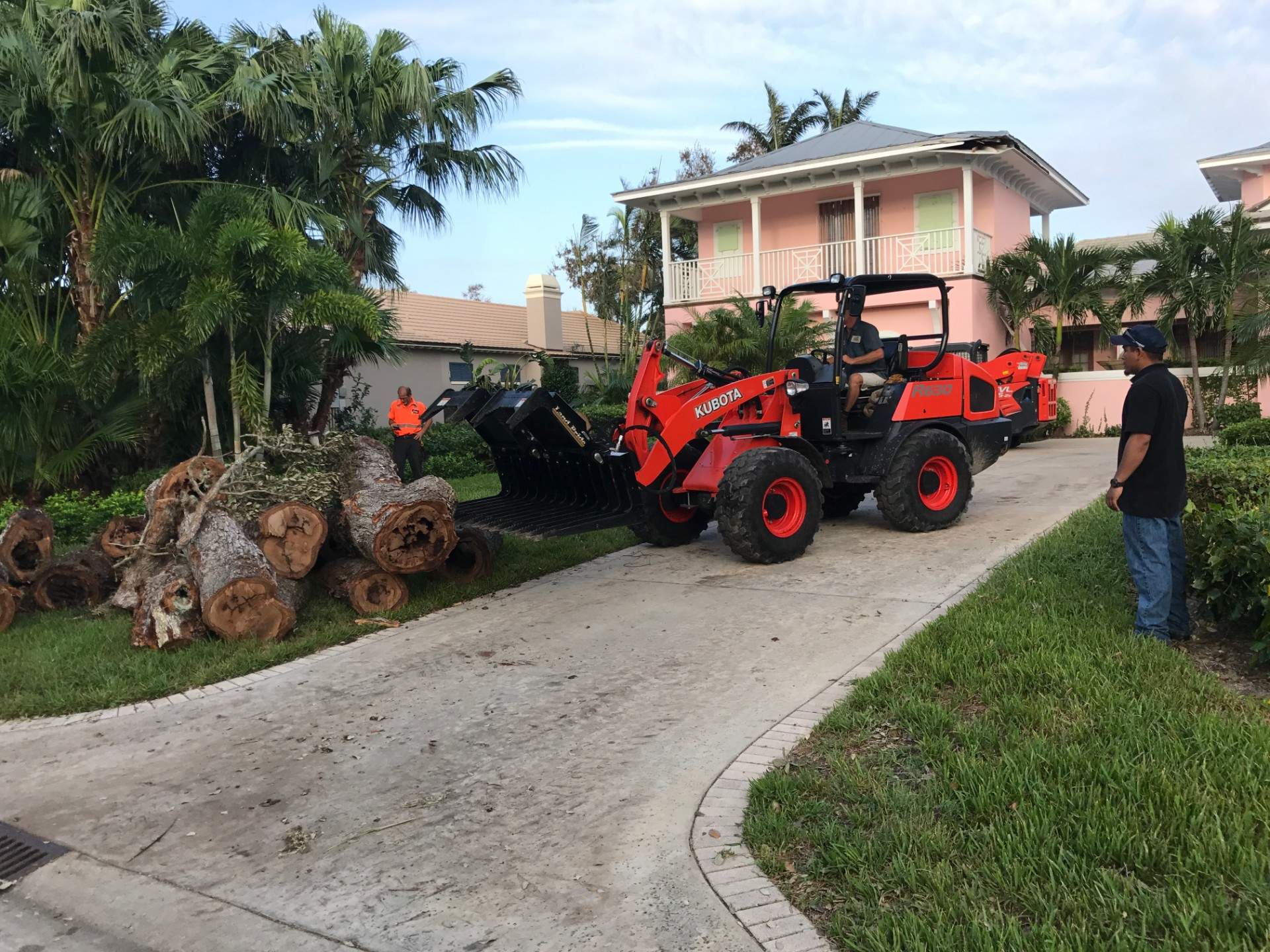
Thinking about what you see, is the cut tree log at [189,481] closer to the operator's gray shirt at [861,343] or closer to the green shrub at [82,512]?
the green shrub at [82,512]

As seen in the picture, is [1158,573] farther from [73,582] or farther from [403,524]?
[73,582]

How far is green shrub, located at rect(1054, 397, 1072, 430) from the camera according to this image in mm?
21531

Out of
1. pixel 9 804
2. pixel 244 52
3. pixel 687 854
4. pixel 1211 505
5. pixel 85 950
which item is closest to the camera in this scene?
pixel 85 950

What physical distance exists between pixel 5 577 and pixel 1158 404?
8.81m

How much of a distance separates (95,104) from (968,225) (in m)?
16.5

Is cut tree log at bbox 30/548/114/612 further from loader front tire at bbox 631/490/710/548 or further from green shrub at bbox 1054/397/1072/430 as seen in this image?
green shrub at bbox 1054/397/1072/430

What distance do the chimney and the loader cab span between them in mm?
17730

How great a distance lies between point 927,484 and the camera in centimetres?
989

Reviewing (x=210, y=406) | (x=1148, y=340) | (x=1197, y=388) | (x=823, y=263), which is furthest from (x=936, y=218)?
(x=1148, y=340)

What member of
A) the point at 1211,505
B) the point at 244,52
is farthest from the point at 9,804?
the point at 244,52

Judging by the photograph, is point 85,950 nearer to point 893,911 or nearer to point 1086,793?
point 893,911

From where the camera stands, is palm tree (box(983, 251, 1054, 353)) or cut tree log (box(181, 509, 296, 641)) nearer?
cut tree log (box(181, 509, 296, 641))

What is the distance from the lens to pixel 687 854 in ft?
12.5

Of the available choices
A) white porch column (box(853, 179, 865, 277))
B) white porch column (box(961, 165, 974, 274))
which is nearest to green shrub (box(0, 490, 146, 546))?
white porch column (box(853, 179, 865, 277))
